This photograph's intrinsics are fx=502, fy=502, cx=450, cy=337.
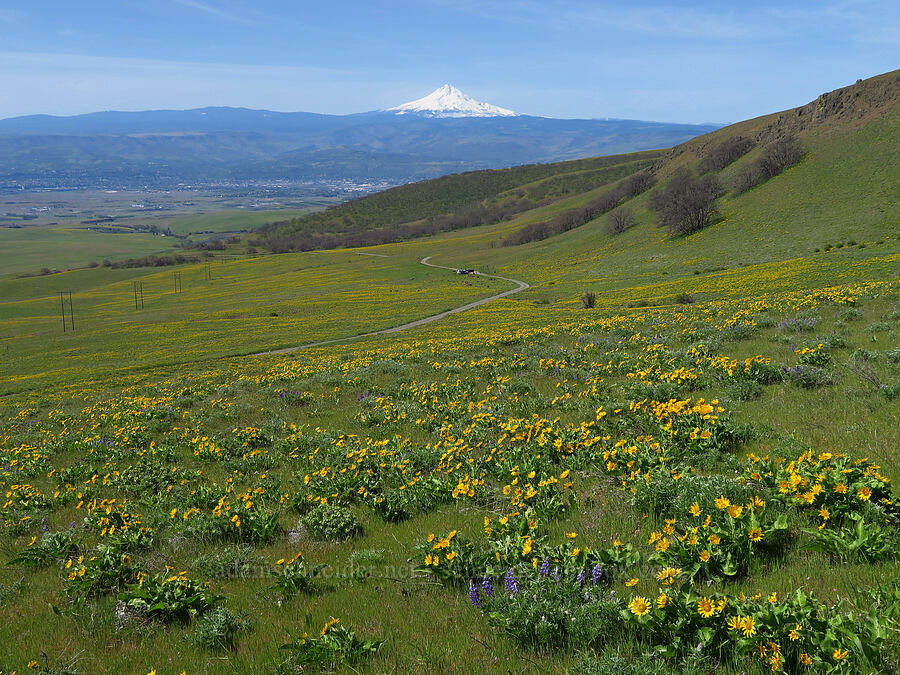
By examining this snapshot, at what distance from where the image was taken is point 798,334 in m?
12.8

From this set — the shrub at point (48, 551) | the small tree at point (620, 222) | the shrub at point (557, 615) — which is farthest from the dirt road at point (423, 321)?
the shrub at point (557, 615)

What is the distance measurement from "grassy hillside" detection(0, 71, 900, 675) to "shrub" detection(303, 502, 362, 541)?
39mm

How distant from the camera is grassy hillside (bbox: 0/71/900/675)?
3623mm

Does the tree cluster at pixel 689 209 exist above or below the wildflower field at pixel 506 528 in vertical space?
above

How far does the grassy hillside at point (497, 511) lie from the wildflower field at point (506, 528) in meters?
0.03

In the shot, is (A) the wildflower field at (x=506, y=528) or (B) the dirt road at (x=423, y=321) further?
(B) the dirt road at (x=423, y=321)

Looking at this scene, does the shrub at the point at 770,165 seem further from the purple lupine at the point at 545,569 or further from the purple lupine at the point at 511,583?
the purple lupine at the point at 511,583

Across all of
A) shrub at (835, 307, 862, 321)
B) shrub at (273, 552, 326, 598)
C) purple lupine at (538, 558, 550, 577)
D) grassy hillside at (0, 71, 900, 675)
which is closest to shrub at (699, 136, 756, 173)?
grassy hillside at (0, 71, 900, 675)

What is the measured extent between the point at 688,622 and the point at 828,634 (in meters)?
0.76

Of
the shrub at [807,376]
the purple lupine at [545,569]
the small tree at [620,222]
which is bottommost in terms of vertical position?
the purple lupine at [545,569]

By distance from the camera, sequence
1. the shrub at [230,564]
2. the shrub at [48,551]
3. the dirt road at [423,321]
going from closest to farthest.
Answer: the shrub at [230,564] → the shrub at [48,551] → the dirt road at [423,321]

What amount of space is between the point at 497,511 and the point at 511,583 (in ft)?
6.55

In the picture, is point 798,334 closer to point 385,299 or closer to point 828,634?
point 828,634

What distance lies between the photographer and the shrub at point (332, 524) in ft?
20.8
